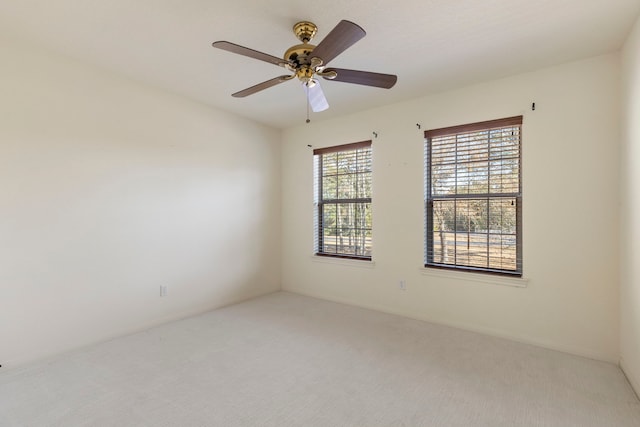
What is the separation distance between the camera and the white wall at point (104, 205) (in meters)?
2.44

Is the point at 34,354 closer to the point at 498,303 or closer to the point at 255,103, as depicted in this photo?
the point at 255,103

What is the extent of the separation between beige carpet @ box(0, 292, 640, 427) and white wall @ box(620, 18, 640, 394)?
243 millimetres

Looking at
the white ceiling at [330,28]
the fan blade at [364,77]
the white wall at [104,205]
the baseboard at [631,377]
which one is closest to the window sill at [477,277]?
the baseboard at [631,377]

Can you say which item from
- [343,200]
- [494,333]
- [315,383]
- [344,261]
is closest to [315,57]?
[315,383]

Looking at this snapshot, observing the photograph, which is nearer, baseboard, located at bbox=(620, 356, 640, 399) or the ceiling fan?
the ceiling fan

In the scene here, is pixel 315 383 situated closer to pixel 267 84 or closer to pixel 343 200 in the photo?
pixel 267 84

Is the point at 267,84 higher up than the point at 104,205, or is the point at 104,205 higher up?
the point at 267,84

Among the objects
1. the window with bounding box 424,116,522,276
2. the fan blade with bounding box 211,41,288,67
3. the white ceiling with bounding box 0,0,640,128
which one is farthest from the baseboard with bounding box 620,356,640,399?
the fan blade with bounding box 211,41,288,67

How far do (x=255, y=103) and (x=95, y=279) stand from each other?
2.47 meters

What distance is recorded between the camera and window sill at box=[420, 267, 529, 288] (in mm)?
2917

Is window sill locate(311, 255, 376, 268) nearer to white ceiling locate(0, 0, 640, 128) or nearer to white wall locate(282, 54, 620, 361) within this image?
white wall locate(282, 54, 620, 361)

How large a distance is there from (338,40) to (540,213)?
7.96 ft

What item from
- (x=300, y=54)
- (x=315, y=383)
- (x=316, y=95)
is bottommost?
(x=315, y=383)

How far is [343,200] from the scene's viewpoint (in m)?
4.26
